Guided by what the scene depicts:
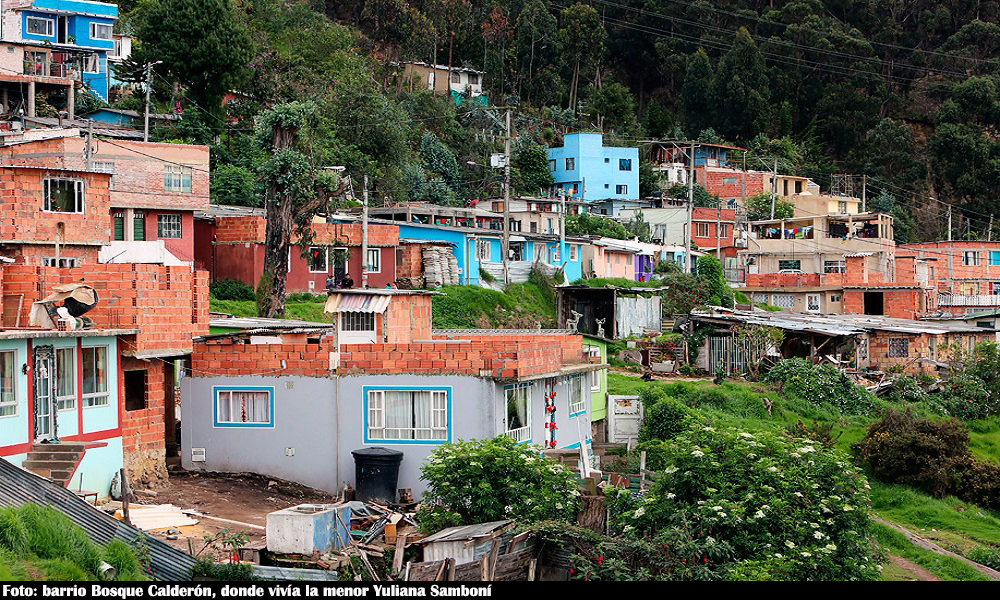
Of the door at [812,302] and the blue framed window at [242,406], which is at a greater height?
the door at [812,302]

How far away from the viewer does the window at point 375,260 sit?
4278cm

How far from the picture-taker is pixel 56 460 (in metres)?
19.1

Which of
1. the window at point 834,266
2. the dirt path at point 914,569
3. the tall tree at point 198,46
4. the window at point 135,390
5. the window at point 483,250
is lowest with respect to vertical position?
the dirt path at point 914,569

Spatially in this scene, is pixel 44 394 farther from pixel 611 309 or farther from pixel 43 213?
pixel 611 309

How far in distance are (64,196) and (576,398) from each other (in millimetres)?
12403

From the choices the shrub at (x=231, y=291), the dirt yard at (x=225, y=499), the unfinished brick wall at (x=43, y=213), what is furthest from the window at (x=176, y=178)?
the dirt yard at (x=225, y=499)

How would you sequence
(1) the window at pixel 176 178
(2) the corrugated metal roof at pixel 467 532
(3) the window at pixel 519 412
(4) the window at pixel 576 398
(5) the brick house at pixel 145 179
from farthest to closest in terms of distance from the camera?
(1) the window at pixel 176 178 → (5) the brick house at pixel 145 179 → (4) the window at pixel 576 398 → (3) the window at pixel 519 412 → (2) the corrugated metal roof at pixel 467 532

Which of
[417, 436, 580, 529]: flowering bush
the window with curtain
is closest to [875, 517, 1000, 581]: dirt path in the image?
[417, 436, 580, 529]: flowering bush

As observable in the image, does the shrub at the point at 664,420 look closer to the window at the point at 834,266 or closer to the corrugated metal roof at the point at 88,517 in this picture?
the corrugated metal roof at the point at 88,517

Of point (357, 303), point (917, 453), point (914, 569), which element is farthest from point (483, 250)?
Result: point (914, 569)

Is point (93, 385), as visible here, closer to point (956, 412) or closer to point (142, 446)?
point (142, 446)

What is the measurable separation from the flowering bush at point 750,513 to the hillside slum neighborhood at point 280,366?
1.50 metres

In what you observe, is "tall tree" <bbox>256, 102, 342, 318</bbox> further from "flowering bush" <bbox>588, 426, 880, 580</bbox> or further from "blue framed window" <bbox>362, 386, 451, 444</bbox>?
"flowering bush" <bbox>588, 426, 880, 580</bbox>

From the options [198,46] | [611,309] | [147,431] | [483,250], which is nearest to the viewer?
[147,431]
